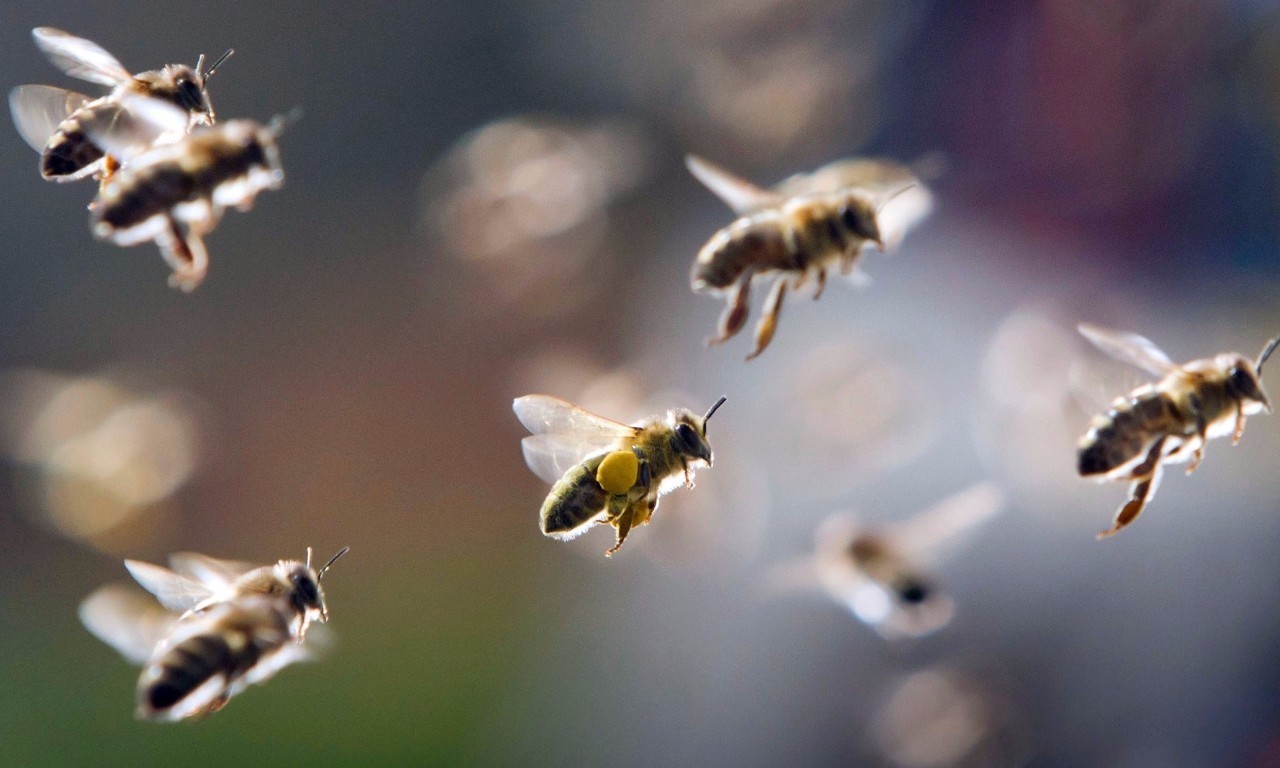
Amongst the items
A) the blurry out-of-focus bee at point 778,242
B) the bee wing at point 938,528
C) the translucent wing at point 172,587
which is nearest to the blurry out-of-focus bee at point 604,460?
the blurry out-of-focus bee at point 778,242

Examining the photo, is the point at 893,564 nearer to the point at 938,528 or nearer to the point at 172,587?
the point at 938,528

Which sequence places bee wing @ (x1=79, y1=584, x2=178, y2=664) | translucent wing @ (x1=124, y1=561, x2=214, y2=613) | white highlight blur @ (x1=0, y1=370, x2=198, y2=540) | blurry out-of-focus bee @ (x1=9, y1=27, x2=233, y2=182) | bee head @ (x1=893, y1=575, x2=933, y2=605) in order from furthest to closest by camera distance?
white highlight blur @ (x1=0, y1=370, x2=198, y2=540) → bee head @ (x1=893, y1=575, x2=933, y2=605) → bee wing @ (x1=79, y1=584, x2=178, y2=664) → translucent wing @ (x1=124, y1=561, x2=214, y2=613) → blurry out-of-focus bee @ (x1=9, y1=27, x2=233, y2=182)

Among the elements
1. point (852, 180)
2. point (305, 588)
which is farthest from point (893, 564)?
point (305, 588)

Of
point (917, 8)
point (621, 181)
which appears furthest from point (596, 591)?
point (917, 8)

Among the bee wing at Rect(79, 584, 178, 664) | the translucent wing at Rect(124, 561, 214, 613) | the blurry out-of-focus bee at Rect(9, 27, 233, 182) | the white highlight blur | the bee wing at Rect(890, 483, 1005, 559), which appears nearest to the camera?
the blurry out-of-focus bee at Rect(9, 27, 233, 182)

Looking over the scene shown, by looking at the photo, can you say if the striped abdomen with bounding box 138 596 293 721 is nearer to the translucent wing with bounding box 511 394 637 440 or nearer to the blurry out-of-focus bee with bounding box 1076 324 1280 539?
the translucent wing with bounding box 511 394 637 440

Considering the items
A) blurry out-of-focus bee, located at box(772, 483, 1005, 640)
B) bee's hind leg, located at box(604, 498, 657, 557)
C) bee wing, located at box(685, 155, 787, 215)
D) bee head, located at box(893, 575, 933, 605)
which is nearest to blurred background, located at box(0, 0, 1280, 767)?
blurry out-of-focus bee, located at box(772, 483, 1005, 640)
